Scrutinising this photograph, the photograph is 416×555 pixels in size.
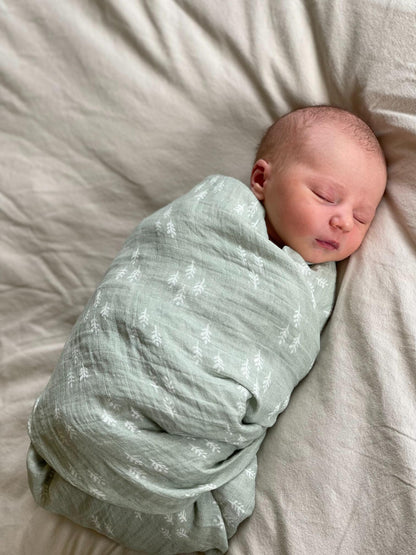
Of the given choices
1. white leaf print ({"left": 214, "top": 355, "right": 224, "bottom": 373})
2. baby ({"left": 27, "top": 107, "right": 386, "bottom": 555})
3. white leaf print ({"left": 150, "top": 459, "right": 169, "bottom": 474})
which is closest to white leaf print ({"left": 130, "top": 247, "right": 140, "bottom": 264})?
baby ({"left": 27, "top": 107, "right": 386, "bottom": 555})

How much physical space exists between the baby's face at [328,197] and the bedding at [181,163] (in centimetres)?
4

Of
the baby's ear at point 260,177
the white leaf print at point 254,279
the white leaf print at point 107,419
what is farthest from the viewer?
the baby's ear at point 260,177

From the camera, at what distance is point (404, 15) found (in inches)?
44.3

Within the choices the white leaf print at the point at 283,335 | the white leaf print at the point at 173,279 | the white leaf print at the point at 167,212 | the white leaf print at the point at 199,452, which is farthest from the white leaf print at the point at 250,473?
the white leaf print at the point at 167,212

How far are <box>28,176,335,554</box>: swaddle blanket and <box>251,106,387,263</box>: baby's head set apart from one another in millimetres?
52

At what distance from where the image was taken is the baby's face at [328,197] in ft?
3.60

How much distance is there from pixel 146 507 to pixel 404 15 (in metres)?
→ 0.91

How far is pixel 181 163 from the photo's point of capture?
1264 millimetres

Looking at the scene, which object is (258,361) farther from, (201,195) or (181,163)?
(181,163)

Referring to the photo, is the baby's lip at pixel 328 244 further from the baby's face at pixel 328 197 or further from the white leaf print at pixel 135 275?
the white leaf print at pixel 135 275

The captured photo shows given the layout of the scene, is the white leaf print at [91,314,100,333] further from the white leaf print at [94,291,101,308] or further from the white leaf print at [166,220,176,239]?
the white leaf print at [166,220,176,239]

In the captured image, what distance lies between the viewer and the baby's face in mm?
1099

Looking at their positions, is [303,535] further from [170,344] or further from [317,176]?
[317,176]

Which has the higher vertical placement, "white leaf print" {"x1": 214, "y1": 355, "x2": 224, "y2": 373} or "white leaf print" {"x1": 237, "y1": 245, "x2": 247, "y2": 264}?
"white leaf print" {"x1": 237, "y1": 245, "x2": 247, "y2": 264}
